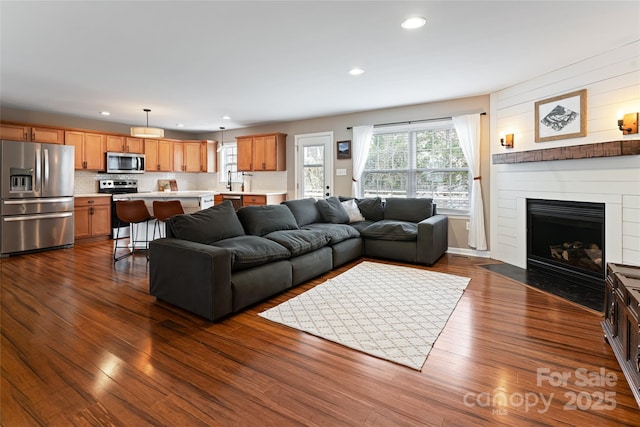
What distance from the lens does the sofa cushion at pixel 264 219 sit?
12.5 ft

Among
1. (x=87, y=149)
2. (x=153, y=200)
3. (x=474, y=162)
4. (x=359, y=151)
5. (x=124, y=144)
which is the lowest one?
(x=153, y=200)

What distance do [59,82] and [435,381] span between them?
553 cm

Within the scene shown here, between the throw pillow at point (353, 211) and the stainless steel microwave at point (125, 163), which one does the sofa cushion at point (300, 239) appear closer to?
the throw pillow at point (353, 211)

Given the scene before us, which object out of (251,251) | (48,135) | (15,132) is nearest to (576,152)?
(251,251)

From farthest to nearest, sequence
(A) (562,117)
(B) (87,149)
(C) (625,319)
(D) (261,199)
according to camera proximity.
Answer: (D) (261,199), (B) (87,149), (A) (562,117), (C) (625,319)

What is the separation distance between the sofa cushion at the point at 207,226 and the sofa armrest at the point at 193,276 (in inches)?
4.4

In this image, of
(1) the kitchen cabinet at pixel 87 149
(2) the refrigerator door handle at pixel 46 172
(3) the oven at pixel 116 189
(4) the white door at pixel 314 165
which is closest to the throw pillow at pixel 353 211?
(4) the white door at pixel 314 165

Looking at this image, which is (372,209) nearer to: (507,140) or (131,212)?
(507,140)

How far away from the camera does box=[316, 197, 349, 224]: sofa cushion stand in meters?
5.09

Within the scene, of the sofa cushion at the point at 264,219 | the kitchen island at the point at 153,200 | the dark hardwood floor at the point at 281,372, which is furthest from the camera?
the kitchen island at the point at 153,200

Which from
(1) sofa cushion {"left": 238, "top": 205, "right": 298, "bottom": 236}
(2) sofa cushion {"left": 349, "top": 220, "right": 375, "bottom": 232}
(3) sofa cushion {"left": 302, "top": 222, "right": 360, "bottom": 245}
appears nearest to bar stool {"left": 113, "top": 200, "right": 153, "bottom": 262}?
(1) sofa cushion {"left": 238, "top": 205, "right": 298, "bottom": 236}

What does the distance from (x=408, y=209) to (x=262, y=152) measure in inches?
142

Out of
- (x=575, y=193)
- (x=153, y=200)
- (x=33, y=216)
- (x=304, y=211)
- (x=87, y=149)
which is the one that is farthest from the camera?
(x=87, y=149)

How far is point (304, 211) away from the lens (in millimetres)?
4844
